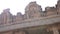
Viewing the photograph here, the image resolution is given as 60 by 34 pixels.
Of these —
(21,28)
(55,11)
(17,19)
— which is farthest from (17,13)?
(55,11)

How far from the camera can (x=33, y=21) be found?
34.1 ft

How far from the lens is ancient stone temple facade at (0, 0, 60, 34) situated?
999cm

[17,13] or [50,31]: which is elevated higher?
[17,13]

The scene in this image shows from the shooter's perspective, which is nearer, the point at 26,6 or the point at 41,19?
the point at 41,19

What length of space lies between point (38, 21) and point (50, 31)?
30.0 inches

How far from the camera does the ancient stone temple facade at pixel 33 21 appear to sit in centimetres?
999

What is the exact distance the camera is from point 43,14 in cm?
1053

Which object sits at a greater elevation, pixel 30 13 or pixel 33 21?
pixel 30 13

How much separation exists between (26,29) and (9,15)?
58.3 inches

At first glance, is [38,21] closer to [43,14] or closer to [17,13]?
[43,14]

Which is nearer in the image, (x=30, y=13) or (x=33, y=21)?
(x=33, y=21)

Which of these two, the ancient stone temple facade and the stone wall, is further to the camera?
the stone wall

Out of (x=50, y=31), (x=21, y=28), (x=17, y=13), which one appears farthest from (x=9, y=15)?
(x=50, y=31)

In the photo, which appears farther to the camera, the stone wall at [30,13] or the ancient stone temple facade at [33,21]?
the stone wall at [30,13]
